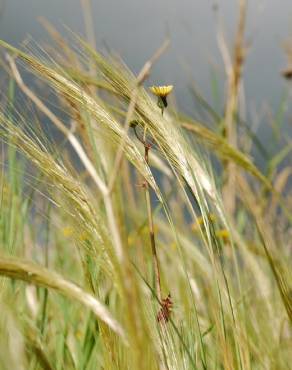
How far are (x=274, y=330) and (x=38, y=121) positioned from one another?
0.72 meters

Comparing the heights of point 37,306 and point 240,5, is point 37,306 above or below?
below

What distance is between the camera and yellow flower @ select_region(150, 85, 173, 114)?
0.89 metres

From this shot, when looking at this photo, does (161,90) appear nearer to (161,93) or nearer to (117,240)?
(161,93)

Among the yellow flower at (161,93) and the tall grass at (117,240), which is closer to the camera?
the tall grass at (117,240)

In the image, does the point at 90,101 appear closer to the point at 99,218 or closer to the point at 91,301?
the point at 99,218

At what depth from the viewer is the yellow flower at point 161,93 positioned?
0.89m

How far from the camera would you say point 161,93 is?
2.96 feet

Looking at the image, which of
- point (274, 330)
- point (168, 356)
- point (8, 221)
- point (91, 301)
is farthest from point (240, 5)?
point (91, 301)

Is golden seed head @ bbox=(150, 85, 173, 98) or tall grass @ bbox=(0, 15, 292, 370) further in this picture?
golden seed head @ bbox=(150, 85, 173, 98)

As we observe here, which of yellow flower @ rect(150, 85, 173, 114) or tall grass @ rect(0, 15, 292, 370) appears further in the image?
yellow flower @ rect(150, 85, 173, 114)

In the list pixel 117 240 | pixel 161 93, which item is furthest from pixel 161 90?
pixel 117 240

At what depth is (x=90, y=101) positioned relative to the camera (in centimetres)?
76

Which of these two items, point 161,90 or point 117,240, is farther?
point 161,90

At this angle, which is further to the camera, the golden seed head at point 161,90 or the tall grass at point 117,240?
the golden seed head at point 161,90
